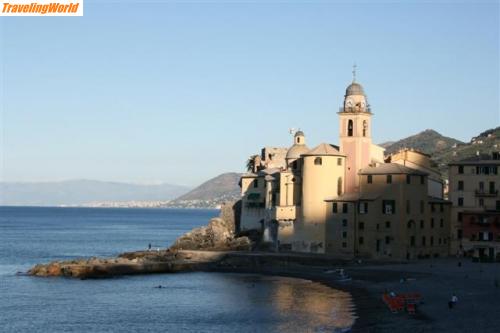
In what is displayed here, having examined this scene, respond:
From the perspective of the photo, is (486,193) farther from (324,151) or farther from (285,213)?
(285,213)

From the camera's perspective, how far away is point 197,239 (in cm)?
12544

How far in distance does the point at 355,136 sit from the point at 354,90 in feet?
20.8

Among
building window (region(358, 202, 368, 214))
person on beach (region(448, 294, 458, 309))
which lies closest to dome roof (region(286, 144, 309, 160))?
building window (region(358, 202, 368, 214))

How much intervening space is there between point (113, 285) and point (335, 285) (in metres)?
24.3

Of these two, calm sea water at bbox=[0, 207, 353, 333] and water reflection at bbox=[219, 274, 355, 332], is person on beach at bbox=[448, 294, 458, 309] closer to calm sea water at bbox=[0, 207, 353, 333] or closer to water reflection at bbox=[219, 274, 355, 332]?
water reflection at bbox=[219, 274, 355, 332]

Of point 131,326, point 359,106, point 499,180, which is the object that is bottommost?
point 131,326

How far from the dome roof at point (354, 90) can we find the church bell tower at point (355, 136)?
19 cm

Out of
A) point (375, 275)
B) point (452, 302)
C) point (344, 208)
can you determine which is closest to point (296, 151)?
point (344, 208)

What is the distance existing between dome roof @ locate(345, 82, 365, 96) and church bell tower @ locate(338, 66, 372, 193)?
0.62 feet

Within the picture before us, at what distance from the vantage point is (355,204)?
105875mm

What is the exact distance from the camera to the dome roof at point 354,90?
112 metres

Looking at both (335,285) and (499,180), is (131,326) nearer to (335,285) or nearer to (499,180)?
(335,285)

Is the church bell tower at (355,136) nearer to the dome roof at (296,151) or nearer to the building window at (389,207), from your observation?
the building window at (389,207)

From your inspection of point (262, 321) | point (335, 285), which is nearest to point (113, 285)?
point (335, 285)
